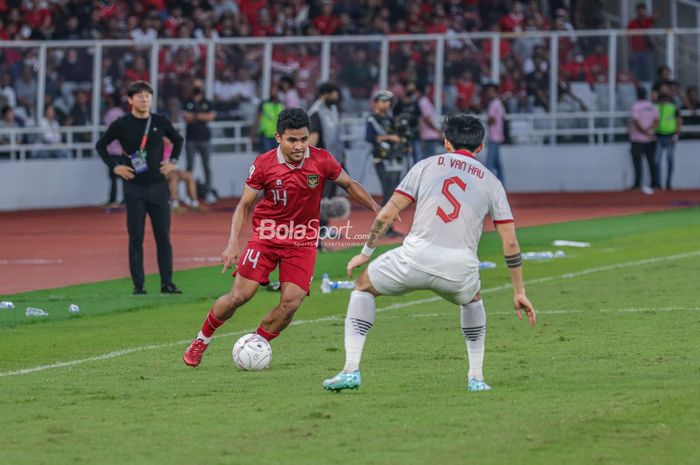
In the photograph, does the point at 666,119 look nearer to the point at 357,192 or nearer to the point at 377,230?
the point at 357,192

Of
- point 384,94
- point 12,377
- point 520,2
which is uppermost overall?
point 520,2

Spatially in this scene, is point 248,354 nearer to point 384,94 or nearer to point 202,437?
point 202,437

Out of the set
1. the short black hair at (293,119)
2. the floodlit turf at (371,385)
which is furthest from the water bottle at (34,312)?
the short black hair at (293,119)

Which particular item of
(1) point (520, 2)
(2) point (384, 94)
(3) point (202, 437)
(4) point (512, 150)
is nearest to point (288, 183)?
(3) point (202, 437)

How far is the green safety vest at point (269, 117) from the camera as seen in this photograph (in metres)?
28.9

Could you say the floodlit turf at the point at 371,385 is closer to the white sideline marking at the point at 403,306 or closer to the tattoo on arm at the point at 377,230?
the white sideline marking at the point at 403,306

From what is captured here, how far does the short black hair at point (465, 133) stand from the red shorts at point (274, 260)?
2.04 metres

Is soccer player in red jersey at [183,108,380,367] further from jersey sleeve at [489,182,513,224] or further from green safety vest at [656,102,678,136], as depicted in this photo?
green safety vest at [656,102,678,136]

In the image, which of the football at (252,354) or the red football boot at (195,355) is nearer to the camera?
the football at (252,354)

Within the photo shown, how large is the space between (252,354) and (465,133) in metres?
2.60

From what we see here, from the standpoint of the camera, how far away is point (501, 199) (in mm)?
9773

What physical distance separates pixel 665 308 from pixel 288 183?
5146mm

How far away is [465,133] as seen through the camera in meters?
9.78

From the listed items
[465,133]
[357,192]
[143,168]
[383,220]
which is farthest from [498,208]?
[143,168]
